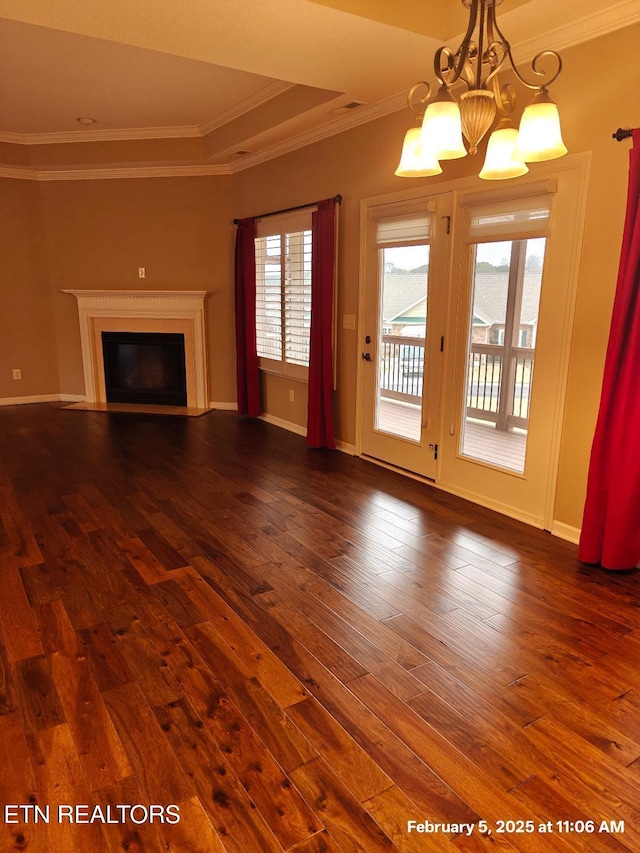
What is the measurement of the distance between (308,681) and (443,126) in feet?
6.79

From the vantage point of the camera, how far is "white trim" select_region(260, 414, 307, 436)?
605 centimetres

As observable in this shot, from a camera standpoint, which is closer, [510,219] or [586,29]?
[586,29]

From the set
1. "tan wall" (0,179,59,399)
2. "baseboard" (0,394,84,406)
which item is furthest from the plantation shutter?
"tan wall" (0,179,59,399)

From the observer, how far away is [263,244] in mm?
6230

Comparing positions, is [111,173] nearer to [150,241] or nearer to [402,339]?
[150,241]

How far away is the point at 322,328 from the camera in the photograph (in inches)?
209

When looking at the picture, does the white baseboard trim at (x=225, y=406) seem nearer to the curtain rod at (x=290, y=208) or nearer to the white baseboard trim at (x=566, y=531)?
the curtain rod at (x=290, y=208)

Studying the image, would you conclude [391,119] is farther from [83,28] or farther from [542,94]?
[542,94]

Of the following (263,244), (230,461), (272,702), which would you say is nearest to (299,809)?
(272,702)

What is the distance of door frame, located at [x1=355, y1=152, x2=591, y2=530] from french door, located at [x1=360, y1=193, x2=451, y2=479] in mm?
57

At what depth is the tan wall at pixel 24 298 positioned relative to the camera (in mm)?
6977

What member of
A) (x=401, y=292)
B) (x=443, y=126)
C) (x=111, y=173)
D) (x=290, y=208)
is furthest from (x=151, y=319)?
(x=443, y=126)

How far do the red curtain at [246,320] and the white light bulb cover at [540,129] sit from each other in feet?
15.5

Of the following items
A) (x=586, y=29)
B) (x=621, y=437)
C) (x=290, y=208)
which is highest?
(x=586, y=29)
